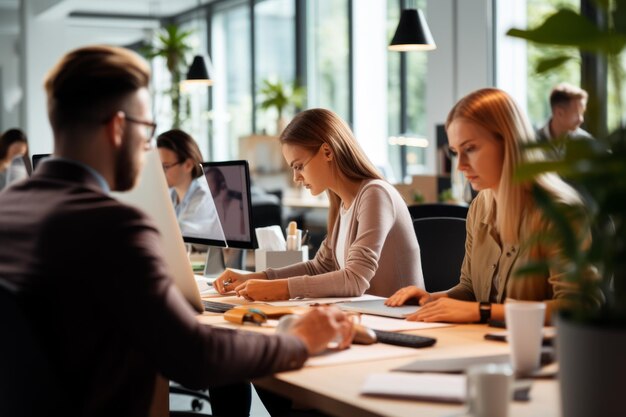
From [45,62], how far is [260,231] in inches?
405

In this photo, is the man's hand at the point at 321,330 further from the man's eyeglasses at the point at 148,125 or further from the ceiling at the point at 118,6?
the ceiling at the point at 118,6

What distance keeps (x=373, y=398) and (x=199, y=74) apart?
5.58 m

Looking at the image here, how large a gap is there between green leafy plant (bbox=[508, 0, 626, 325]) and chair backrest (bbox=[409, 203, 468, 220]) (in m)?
2.12

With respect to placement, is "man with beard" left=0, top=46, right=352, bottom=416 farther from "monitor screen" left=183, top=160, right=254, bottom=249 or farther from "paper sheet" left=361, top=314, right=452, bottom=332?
"monitor screen" left=183, top=160, right=254, bottom=249

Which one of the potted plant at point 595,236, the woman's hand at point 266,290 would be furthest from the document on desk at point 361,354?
the woman's hand at point 266,290

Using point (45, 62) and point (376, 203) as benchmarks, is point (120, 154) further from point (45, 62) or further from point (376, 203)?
point (45, 62)

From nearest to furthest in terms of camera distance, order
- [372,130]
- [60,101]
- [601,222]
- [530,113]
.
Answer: [601,222] → [60,101] → [530,113] → [372,130]

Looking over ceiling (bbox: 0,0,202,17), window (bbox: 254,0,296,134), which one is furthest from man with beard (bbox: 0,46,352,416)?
ceiling (bbox: 0,0,202,17)

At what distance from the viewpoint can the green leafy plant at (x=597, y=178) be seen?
1072 mm

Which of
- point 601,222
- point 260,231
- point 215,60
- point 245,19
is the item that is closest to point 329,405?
point 601,222

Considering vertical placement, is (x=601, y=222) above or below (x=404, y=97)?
below

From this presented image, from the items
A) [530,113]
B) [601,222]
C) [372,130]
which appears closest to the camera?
[601,222]

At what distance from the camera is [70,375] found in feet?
4.36

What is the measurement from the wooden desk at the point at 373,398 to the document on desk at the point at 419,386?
11mm
